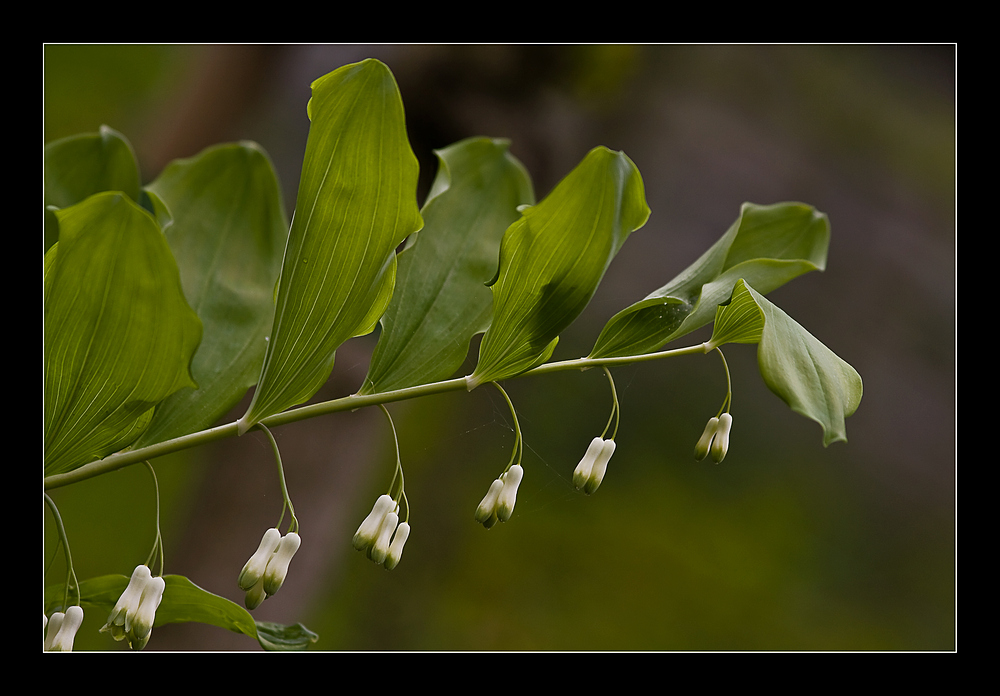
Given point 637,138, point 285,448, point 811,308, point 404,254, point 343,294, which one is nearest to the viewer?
point 343,294

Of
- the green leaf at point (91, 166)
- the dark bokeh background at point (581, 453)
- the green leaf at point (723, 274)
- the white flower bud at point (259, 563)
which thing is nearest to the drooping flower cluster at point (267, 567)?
the white flower bud at point (259, 563)

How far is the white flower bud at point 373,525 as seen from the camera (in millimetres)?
555

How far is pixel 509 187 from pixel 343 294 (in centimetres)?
36

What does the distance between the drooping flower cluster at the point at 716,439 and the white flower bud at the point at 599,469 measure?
0.08 m

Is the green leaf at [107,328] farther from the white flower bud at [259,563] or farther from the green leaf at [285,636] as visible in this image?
the green leaf at [285,636]

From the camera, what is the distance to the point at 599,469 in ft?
1.90

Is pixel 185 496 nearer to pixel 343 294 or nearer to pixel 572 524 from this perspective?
pixel 572 524

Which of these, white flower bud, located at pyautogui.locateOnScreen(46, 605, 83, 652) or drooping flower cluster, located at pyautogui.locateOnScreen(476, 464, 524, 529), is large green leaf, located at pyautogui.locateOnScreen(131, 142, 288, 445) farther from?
drooping flower cluster, located at pyautogui.locateOnScreen(476, 464, 524, 529)

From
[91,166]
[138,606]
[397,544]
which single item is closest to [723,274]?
[397,544]

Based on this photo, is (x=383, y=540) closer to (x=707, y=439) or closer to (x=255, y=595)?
(x=255, y=595)

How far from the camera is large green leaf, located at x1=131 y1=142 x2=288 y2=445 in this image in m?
0.68

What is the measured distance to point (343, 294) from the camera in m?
0.55

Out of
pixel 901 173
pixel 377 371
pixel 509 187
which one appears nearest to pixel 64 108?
pixel 509 187

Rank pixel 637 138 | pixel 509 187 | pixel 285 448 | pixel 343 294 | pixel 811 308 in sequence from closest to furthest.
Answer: pixel 343 294
pixel 509 187
pixel 285 448
pixel 811 308
pixel 637 138
